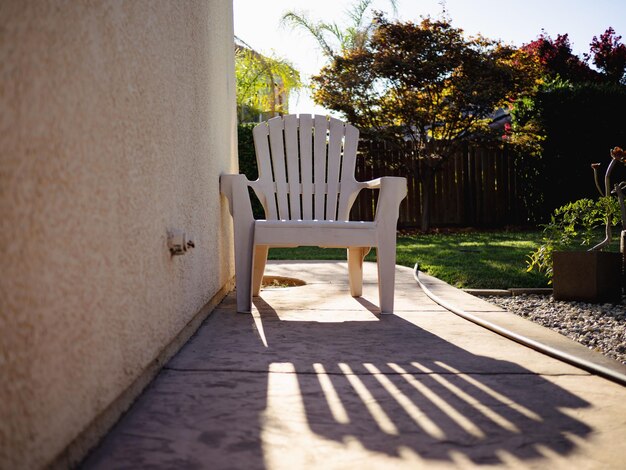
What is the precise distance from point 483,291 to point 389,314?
1.23m

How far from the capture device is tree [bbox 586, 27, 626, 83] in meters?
14.8

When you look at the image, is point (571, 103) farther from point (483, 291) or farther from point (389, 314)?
point (389, 314)

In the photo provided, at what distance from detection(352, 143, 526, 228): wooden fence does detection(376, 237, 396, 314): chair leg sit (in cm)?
718

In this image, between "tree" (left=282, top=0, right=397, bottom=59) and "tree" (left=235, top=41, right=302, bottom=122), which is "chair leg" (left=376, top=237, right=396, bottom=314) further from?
"tree" (left=235, top=41, right=302, bottom=122)

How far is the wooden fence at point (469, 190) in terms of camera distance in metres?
10.1

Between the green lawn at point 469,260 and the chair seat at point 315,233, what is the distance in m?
1.40

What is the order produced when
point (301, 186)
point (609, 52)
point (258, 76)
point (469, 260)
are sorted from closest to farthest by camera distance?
point (301, 186) → point (469, 260) → point (258, 76) → point (609, 52)

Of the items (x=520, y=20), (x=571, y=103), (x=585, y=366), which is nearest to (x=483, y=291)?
(x=585, y=366)

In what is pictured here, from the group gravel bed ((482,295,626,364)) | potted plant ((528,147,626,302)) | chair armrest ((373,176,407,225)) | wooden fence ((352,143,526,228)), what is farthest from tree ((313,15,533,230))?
chair armrest ((373,176,407,225))

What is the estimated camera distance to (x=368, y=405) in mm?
1522

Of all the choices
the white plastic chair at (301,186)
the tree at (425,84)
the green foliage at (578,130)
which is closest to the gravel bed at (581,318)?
the white plastic chair at (301,186)

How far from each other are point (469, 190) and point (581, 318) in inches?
284

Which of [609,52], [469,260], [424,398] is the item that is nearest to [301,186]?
[424,398]

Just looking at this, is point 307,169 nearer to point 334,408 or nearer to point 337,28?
point 334,408
